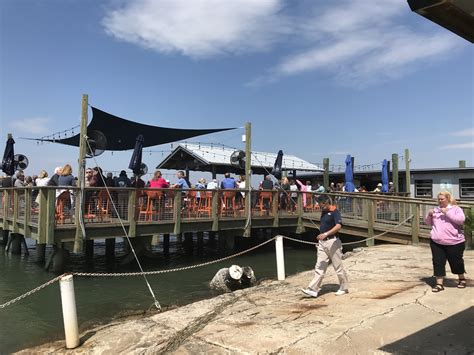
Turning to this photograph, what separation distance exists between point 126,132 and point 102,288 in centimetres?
848

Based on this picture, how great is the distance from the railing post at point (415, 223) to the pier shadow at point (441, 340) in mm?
7675

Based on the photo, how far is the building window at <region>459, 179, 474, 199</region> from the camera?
24095 mm

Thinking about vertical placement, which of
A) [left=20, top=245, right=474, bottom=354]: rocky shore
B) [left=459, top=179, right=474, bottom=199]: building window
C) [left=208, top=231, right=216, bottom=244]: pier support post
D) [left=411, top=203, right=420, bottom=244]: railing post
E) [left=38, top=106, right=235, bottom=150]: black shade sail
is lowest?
[left=208, top=231, right=216, bottom=244]: pier support post

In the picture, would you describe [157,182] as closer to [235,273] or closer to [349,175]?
[235,273]

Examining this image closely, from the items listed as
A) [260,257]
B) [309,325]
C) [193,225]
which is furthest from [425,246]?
[309,325]

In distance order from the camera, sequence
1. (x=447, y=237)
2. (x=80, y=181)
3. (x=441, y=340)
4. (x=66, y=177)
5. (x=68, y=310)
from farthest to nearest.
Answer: (x=66, y=177)
(x=80, y=181)
(x=447, y=237)
(x=68, y=310)
(x=441, y=340)

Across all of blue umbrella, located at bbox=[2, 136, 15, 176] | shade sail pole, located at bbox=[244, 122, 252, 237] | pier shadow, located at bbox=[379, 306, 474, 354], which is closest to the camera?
pier shadow, located at bbox=[379, 306, 474, 354]

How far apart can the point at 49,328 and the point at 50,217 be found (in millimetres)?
3688

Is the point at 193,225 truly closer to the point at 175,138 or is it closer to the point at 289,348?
the point at 175,138

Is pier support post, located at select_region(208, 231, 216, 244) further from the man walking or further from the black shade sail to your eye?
the man walking

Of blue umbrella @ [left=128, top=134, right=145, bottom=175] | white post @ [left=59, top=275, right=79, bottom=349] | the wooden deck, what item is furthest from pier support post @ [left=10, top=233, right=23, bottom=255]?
white post @ [left=59, top=275, right=79, bottom=349]

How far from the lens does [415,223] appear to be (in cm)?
1270

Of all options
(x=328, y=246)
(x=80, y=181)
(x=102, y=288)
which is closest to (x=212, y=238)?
(x=102, y=288)

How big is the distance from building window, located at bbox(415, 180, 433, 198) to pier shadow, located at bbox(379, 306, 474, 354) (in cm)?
2282
